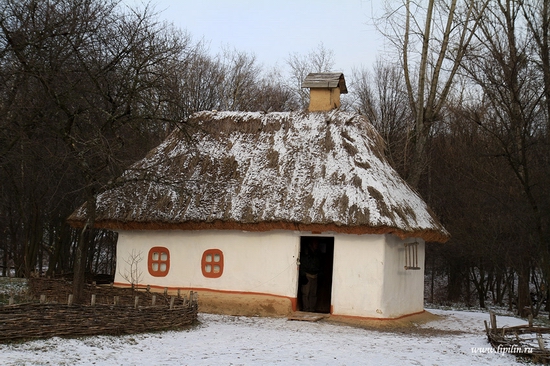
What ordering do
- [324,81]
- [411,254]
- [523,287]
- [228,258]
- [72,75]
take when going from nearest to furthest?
1. [72,75]
2. [228,258]
3. [411,254]
4. [324,81]
5. [523,287]

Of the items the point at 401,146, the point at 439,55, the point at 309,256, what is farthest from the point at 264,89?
the point at 309,256

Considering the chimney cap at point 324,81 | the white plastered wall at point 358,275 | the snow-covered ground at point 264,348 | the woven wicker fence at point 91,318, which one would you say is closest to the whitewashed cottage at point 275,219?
the white plastered wall at point 358,275

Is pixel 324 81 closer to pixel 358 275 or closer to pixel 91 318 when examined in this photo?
pixel 358 275

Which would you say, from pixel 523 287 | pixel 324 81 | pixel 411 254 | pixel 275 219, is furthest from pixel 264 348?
pixel 523 287

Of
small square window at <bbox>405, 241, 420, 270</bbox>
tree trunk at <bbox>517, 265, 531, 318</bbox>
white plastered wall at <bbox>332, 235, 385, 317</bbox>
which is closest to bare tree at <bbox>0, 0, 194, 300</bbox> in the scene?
white plastered wall at <bbox>332, 235, 385, 317</bbox>

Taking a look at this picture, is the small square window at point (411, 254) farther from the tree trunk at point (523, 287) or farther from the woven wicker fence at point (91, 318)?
the tree trunk at point (523, 287)

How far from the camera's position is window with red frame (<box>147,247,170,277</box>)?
15.6 metres

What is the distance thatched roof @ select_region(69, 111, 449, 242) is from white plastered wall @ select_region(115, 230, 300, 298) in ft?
1.65

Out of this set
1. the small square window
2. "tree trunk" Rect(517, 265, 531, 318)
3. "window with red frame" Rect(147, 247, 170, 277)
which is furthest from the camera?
"tree trunk" Rect(517, 265, 531, 318)

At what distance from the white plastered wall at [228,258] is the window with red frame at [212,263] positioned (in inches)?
3.7

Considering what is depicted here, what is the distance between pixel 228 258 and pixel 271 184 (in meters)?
2.14

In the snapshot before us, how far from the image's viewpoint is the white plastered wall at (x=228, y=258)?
1445 cm

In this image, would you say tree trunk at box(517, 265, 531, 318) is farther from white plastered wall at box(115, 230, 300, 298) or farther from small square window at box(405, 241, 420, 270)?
white plastered wall at box(115, 230, 300, 298)

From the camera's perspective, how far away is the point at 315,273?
49.6 feet
